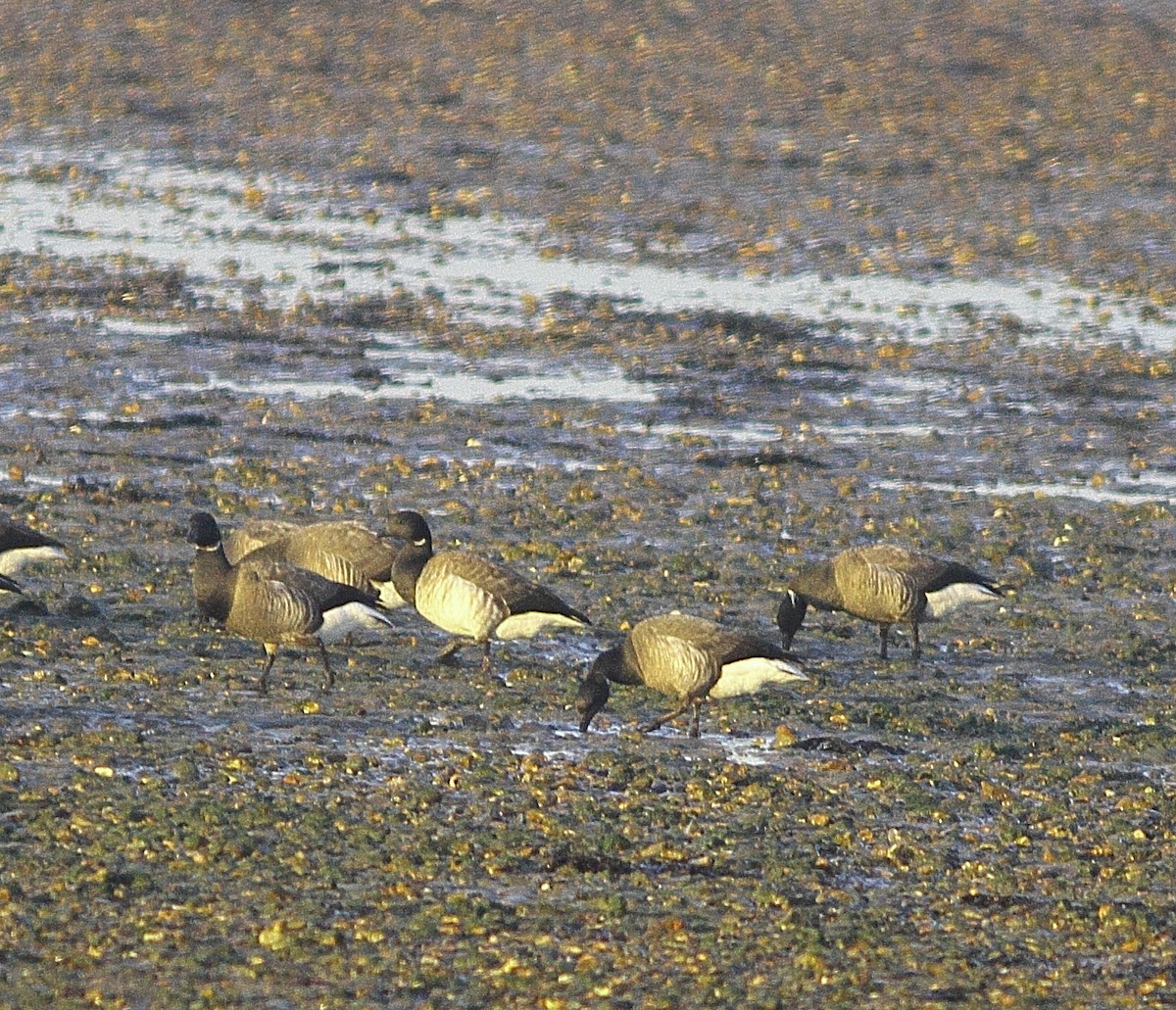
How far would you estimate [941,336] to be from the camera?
86.2 ft

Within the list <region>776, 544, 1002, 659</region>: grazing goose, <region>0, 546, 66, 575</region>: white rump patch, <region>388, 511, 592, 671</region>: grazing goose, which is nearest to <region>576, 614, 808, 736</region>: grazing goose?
<region>388, 511, 592, 671</region>: grazing goose

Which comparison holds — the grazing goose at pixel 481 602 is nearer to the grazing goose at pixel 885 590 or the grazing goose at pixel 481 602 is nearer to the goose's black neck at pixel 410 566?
the goose's black neck at pixel 410 566

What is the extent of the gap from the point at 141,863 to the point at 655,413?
12.8 metres

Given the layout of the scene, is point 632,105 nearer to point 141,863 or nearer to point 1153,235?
point 1153,235

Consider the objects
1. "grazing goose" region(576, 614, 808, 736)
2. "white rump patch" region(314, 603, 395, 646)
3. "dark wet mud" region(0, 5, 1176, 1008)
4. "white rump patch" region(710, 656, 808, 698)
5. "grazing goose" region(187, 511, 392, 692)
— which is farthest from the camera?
"white rump patch" region(314, 603, 395, 646)

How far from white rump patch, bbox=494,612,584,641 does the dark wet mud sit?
308 mm

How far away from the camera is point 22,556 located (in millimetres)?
15656

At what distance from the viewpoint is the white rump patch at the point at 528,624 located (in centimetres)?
1488

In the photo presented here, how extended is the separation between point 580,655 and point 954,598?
9.34 ft

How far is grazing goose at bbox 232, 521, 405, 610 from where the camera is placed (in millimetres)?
15906

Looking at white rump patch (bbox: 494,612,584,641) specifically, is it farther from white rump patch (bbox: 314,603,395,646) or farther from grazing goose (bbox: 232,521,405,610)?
grazing goose (bbox: 232,521,405,610)

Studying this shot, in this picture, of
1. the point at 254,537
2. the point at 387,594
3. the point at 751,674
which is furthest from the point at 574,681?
the point at 254,537

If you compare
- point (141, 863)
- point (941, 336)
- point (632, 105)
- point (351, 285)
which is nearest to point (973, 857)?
point (141, 863)

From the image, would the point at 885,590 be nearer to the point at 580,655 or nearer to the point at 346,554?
the point at 580,655
